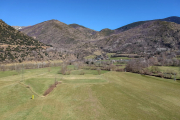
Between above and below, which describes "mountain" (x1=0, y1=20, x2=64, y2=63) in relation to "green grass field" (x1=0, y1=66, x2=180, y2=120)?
above

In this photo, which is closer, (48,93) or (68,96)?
(68,96)

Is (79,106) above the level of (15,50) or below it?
below

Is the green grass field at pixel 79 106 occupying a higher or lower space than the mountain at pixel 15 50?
lower

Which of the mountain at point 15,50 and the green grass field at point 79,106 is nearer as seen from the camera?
the green grass field at point 79,106

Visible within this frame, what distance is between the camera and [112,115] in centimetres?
1706

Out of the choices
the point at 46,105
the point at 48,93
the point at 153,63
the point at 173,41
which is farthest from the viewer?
the point at 173,41

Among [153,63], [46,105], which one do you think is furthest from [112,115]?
[153,63]

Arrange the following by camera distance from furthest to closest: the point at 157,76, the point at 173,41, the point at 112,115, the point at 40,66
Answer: the point at 173,41, the point at 40,66, the point at 157,76, the point at 112,115

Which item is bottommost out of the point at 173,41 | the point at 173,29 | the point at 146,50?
the point at 146,50

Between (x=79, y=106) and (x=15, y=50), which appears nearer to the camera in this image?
(x=79, y=106)

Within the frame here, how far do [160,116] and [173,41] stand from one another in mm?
131490

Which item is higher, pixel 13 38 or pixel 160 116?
pixel 13 38

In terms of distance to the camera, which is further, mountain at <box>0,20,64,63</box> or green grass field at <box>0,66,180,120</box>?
mountain at <box>0,20,64,63</box>

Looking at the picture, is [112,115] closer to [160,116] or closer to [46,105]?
[160,116]
